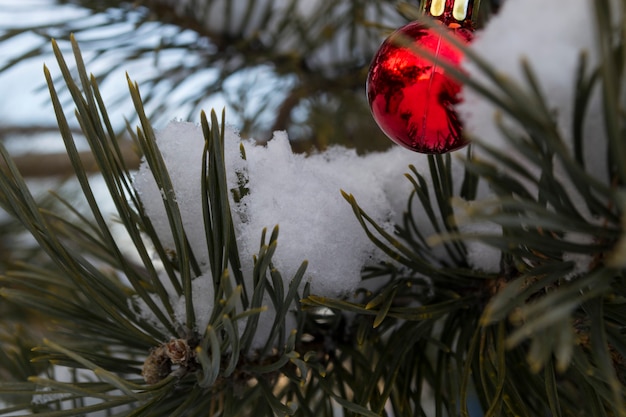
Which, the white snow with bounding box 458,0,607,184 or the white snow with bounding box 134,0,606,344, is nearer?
the white snow with bounding box 458,0,607,184

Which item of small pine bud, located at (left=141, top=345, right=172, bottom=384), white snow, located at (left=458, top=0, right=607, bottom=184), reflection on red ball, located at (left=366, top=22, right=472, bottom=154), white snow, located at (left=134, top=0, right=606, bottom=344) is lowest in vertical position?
small pine bud, located at (left=141, top=345, right=172, bottom=384)

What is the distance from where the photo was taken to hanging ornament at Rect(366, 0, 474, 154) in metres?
0.25

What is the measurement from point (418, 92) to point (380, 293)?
98 millimetres

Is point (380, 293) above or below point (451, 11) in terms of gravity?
below

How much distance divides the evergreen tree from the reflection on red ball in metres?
0.03

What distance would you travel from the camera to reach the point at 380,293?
0.95 ft

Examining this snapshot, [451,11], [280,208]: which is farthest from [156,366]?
[451,11]

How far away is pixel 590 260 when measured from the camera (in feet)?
0.70

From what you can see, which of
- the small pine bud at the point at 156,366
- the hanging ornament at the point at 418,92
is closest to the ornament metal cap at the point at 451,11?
the hanging ornament at the point at 418,92

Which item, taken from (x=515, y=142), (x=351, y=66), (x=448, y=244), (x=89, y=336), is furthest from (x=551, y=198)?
(x=351, y=66)

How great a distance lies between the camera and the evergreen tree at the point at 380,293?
7.0 inches

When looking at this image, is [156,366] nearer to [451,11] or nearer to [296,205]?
[296,205]

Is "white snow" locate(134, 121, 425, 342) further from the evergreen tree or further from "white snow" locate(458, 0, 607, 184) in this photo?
"white snow" locate(458, 0, 607, 184)

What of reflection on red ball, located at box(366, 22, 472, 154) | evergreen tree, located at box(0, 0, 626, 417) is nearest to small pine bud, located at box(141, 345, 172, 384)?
evergreen tree, located at box(0, 0, 626, 417)
